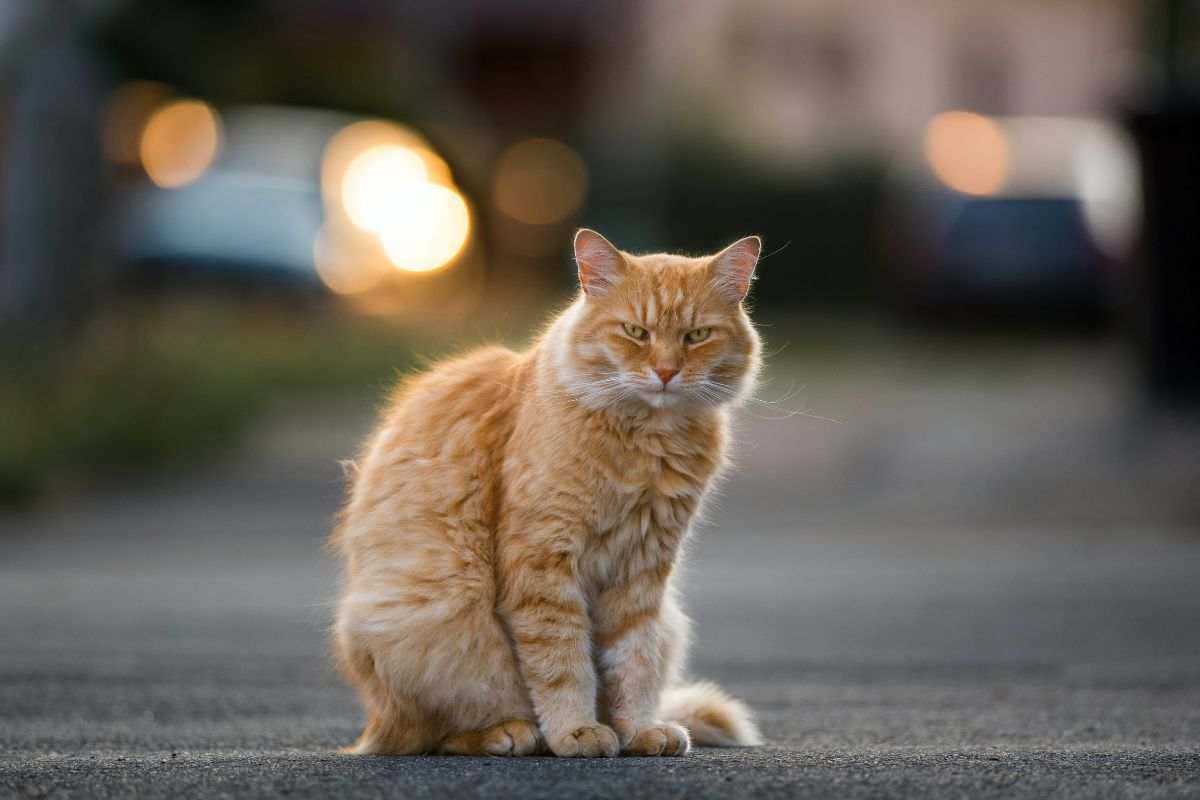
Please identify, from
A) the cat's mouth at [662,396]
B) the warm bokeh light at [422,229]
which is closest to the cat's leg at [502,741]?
the cat's mouth at [662,396]

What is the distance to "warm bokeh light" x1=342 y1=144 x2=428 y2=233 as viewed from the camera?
18.1m

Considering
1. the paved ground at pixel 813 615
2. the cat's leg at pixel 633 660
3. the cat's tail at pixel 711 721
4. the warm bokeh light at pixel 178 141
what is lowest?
the paved ground at pixel 813 615

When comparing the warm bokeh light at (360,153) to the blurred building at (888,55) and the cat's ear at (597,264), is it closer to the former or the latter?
the blurred building at (888,55)

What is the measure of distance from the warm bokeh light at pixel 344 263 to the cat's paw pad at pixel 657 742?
41.2ft

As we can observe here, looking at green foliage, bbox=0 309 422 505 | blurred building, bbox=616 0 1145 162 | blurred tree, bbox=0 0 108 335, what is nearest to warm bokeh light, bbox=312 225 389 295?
green foliage, bbox=0 309 422 505

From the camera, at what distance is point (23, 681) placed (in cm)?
615

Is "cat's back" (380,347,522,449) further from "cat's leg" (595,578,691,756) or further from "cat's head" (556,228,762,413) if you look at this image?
"cat's leg" (595,578,691,756)

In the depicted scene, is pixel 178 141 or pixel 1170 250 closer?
pixel 1170 250

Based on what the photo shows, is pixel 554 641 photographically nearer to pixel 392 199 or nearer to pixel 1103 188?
pixel 392 199

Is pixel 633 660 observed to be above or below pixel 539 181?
below

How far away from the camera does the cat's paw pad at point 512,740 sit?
460 centimetres

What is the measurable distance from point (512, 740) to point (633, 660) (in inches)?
14.6

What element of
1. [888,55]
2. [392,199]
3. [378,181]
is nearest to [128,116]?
[378,181]

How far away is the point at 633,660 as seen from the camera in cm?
470
